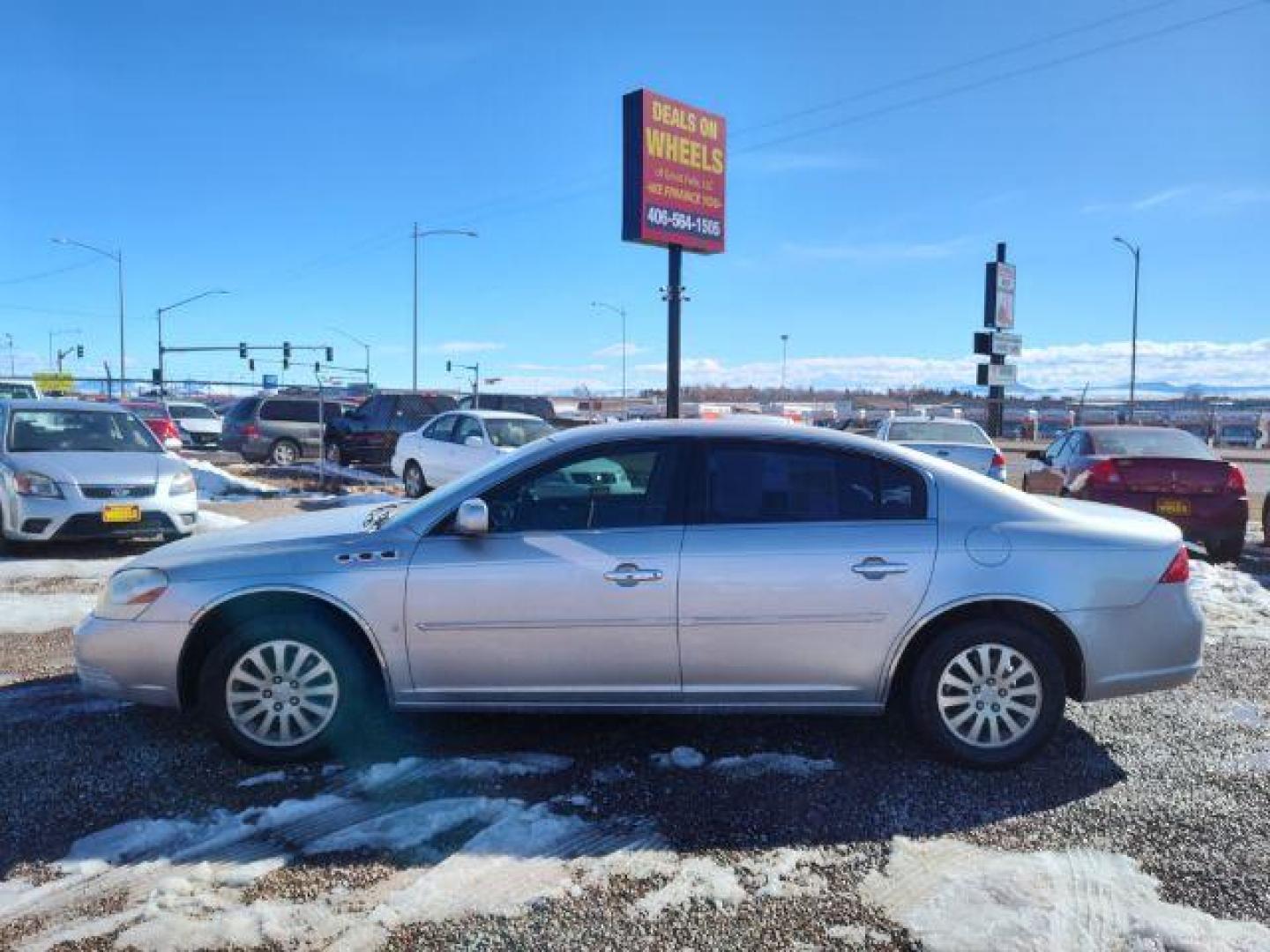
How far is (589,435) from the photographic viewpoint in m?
4.45

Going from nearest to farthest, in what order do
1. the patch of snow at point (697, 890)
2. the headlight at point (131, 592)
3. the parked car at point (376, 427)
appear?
the patch of snow at point (697, 890) < the headlight at point (131, 592) < the parked car at point (376, 427)

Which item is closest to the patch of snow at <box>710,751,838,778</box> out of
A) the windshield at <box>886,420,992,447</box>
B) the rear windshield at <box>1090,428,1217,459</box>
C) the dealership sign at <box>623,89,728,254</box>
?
the rear windshield at <box>1090,428,1217,459</box>

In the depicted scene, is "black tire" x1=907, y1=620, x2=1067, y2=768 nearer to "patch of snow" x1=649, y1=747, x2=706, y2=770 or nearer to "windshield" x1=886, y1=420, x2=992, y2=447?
"patch of snow" x1=649, y1=747, x2=706, y2=770

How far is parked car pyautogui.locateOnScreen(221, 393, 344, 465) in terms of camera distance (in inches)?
866

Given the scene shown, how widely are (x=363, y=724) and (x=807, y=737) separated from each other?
207 cm

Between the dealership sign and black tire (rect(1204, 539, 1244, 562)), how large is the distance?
52.3ft

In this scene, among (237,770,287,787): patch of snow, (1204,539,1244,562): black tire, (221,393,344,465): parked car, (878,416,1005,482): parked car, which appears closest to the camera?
(237,770,287,787): patch of snow

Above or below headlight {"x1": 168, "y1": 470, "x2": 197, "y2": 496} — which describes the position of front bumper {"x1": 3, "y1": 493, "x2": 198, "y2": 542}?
below

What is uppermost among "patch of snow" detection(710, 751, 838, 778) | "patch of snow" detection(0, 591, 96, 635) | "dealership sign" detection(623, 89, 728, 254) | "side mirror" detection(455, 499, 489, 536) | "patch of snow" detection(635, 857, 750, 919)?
"dealership sign" detection(623, 89, 728, 254)

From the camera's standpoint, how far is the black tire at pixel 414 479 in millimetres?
15775

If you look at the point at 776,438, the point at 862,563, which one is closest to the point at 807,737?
the point at 862,563

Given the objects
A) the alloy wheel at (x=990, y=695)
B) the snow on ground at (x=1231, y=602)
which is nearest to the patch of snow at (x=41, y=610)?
the alloy wheel at (x=990, y=695)

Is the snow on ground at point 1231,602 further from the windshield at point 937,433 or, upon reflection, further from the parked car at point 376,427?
the parked car at point 376,427

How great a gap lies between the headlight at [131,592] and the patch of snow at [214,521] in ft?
20.4
